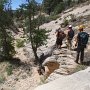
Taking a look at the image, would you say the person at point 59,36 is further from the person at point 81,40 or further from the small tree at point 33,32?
the small tree at point 33,32

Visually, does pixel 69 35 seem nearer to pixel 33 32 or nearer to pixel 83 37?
pixel 83 37

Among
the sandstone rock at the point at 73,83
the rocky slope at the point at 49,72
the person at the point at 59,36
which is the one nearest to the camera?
the sandstone rock at the point at 73,83

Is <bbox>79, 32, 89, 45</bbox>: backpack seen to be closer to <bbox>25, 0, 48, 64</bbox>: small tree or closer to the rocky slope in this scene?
the rocky slope

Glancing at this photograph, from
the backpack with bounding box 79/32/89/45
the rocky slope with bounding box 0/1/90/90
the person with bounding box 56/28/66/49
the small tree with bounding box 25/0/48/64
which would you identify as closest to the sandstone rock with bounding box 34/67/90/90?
the rocky slope with bounding box 0/1/90/90

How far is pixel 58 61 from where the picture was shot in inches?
784

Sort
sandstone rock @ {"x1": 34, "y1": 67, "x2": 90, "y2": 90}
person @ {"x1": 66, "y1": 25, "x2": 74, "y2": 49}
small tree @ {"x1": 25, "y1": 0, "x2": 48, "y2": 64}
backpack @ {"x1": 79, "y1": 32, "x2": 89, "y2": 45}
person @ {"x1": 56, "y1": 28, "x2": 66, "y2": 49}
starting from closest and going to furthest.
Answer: sandstone rock @ {"x1": 34, "y1": 67, "x2": 90, "y2": 90} < backpack @ {"x1": 79, "y1": 32, "x2": 89, "y2": 45} < person @ {"x1": 66, "y1": 25, "x2": 74, "y2": 49} < person @ {"x1": 56, "y1": 28, "x2": 66, "y2": 49} < small tree @ {"x1": 25, "y1": 0, "x2": 48, "y2": 64}

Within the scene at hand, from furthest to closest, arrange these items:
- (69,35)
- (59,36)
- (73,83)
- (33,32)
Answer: (33,32) < (59,36) < (69,35) < (73,83)

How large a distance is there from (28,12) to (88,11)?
1038 cm

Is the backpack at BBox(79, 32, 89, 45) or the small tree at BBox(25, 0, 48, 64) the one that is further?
the small tree at BBox(25, 0, 48, 64)

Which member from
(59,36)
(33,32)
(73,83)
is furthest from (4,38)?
(73,83)

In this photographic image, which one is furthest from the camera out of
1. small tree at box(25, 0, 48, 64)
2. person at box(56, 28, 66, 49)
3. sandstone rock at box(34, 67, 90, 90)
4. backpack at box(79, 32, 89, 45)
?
A: small tree at box(25, 0, 48, 64)

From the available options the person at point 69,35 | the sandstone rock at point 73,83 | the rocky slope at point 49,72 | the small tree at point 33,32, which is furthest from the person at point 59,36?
the sandstone rock at point 73,83

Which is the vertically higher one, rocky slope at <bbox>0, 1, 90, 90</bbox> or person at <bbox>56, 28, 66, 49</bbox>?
person at <bbox>56, 28, 66, 49</bbox>

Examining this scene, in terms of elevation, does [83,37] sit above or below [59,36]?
above
